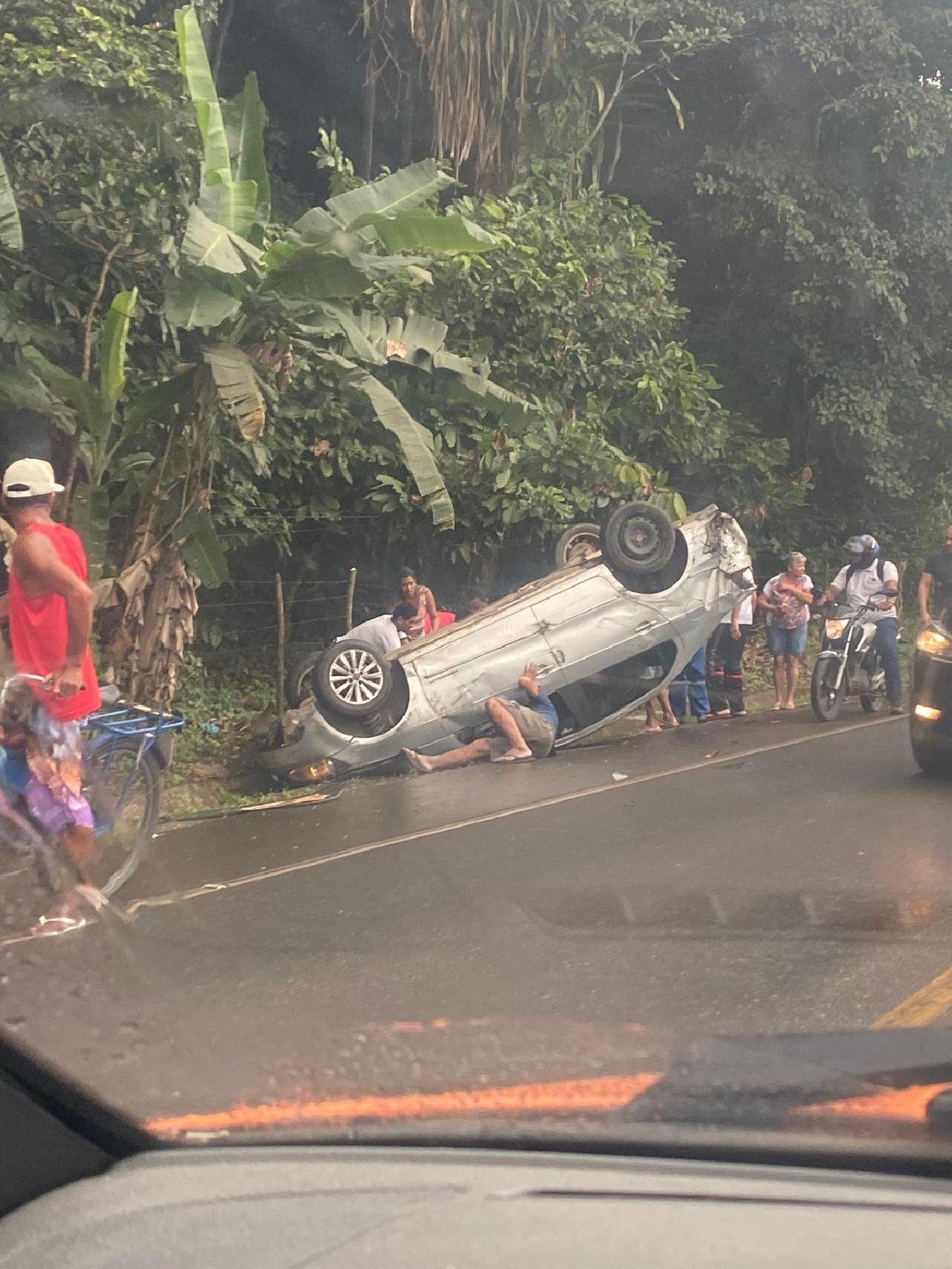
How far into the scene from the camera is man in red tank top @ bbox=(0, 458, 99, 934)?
5.70 metres

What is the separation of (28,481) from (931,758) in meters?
6.07

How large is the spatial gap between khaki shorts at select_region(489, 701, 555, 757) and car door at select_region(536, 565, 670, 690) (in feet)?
1.10

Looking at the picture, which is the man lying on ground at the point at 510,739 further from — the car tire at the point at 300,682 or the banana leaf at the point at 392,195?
the banana leaf at the point at 392,195

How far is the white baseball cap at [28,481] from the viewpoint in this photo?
5.76 meters

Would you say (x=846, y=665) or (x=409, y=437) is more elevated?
(x=409, y=437)

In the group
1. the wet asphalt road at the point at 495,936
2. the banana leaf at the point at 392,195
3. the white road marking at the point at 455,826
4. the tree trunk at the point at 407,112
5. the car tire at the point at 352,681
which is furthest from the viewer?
the tree trunk at the point at 407,112

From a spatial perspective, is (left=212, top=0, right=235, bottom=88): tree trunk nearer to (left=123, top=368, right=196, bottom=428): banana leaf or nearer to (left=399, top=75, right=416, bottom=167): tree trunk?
(left=399, top=75, right=416, bottom=167): tree trunk

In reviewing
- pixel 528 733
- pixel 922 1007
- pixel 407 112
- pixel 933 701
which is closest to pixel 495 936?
pixel 922 1007

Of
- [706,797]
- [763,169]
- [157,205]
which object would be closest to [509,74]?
[763,169]

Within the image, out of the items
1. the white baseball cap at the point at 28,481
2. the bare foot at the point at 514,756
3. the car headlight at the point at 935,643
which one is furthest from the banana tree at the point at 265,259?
the car headlight at the point at 935,643

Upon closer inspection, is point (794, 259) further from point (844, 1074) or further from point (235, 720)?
point (844, 1074)

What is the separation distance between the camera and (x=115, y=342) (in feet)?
29.3

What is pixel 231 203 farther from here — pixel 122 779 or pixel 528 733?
pixel 528 733

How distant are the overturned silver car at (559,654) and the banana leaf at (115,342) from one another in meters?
2.87
